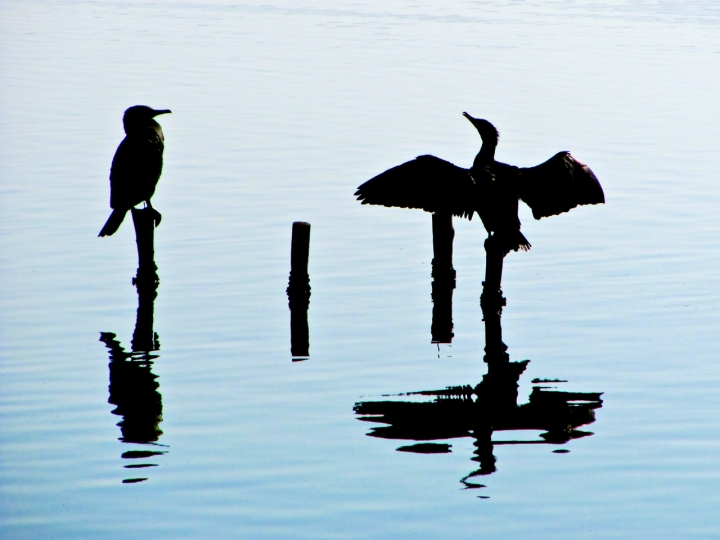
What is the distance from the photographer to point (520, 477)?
8500 millimetres

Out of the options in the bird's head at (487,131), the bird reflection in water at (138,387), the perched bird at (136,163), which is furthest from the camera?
the perched bird at (136,163)

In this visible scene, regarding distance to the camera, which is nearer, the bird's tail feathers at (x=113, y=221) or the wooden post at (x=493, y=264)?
the wooden post at (x=493, y=264)

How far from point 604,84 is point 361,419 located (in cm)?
2541

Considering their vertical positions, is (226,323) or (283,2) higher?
(283,2)

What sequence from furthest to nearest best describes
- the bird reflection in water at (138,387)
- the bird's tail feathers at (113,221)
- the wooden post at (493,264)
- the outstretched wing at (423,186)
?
the bird's tail feathers at (113,221)
the wooden post at (493,264)
the outstretched wing at (423,186)
the bird reflection in water at (138,387)

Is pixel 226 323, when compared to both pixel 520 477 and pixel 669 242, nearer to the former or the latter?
pixel 520 477

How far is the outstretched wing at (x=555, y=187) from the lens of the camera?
12477 millimetres

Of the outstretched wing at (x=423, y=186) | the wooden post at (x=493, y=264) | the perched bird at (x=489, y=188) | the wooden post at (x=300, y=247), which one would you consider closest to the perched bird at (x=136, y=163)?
the wooden post at (x=300, y=247)

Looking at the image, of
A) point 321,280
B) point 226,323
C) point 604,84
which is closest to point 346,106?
point 604,84

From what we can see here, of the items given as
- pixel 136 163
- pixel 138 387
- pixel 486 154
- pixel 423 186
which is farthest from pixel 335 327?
pixel 136 163

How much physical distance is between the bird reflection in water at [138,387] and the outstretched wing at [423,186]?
2.48 meters

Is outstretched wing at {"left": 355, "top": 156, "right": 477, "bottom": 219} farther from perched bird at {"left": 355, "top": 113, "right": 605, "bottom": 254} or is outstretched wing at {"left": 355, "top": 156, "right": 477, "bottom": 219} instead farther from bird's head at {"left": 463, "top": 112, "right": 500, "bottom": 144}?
bird's head at {"left": 463, "top": 112, "right": 500, "bottom": 144}

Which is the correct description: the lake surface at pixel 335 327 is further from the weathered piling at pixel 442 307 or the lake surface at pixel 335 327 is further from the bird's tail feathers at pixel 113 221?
the bird's tail feathers at pixel 113 221

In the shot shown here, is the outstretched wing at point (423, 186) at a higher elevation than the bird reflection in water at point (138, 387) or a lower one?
higher
